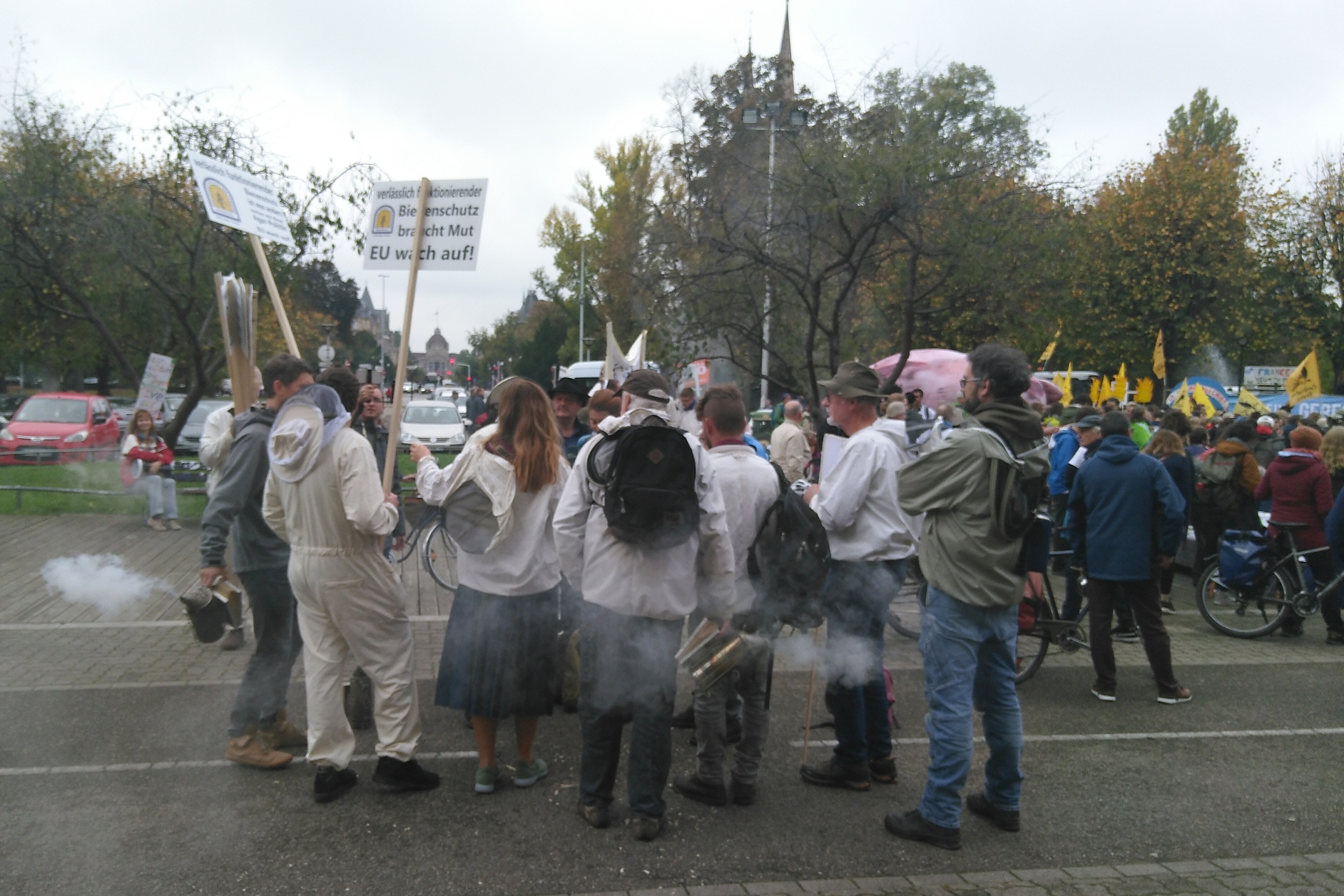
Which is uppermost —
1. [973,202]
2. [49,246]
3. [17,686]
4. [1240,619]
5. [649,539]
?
[973,202]

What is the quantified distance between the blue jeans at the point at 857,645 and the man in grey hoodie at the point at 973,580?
0.39 m

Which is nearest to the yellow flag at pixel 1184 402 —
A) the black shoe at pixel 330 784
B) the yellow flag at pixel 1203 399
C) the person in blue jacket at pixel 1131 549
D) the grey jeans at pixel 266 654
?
the yellow flag at pixel 1203 399

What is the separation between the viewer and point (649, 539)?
3.98 meters

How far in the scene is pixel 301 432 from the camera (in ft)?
14.1

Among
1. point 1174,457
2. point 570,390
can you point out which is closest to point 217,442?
point 570,390

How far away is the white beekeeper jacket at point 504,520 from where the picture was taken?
4398 millimetres

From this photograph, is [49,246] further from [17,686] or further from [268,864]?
[268,864]

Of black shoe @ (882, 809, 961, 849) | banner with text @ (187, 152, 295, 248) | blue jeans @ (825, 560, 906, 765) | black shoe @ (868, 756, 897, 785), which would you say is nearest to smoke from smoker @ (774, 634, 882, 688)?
blue jeans @ (825, 560, 906, 765)

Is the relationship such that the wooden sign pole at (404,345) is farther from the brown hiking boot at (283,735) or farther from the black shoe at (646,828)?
the black shoe at (646,828)

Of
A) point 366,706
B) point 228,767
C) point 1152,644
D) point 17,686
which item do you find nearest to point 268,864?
point 228,767

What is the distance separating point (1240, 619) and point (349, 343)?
256 feet

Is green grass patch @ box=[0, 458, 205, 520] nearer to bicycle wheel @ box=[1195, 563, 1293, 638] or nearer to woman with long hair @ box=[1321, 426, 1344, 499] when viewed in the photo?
bicycle wheel @ box=[1195, 563, 1293, 638]

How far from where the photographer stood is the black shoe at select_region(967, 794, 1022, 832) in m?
4.32

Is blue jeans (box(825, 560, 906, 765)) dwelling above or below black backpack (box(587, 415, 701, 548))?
below
